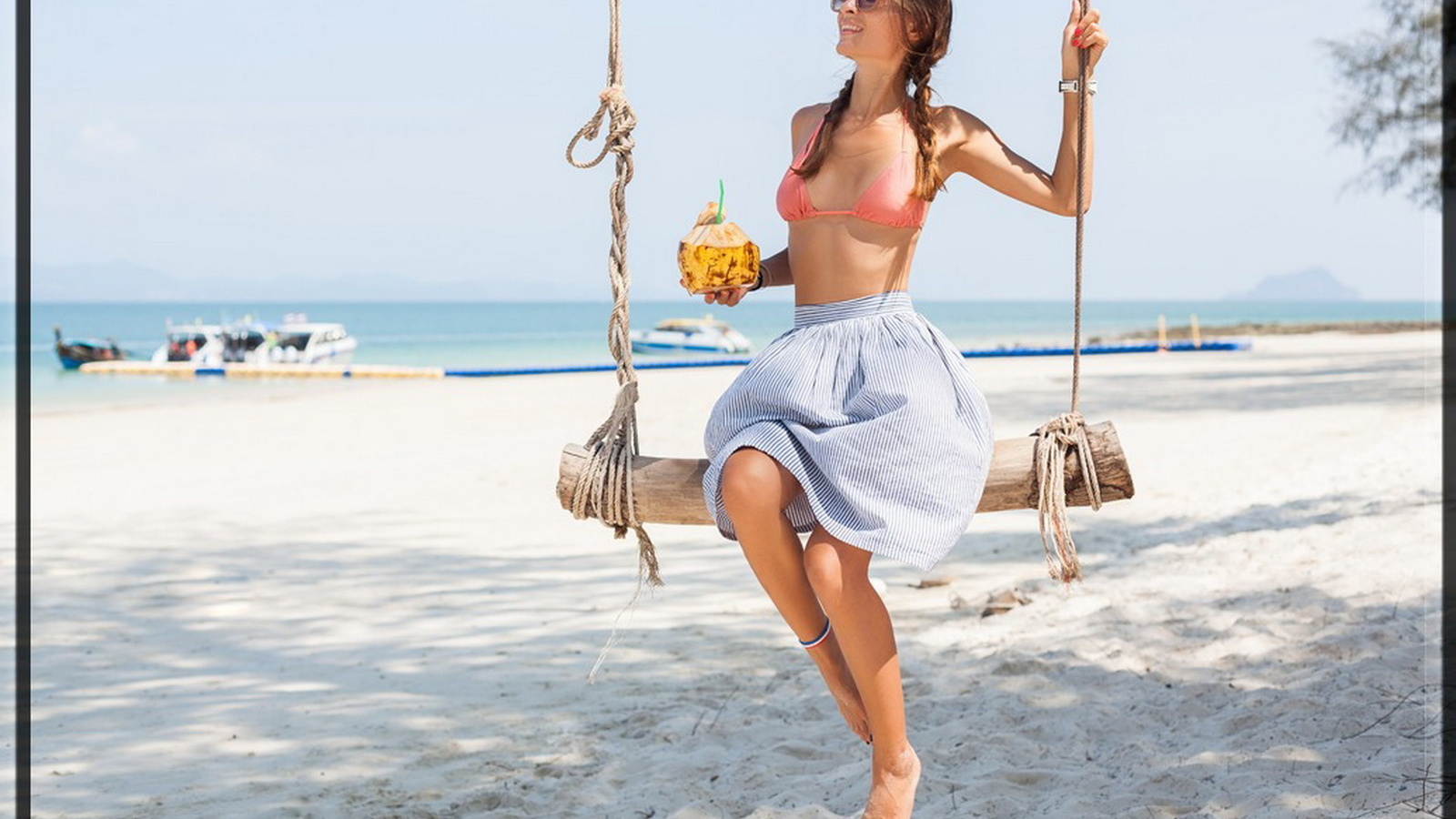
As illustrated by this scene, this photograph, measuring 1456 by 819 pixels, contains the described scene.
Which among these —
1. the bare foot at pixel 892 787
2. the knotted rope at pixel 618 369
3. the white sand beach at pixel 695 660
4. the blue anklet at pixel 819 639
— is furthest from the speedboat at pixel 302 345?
the bare foot at pixel 892 787

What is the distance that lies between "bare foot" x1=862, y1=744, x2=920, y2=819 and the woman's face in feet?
4.65

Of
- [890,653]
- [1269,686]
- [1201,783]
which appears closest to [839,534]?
[890,653]

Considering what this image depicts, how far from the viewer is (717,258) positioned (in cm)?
289

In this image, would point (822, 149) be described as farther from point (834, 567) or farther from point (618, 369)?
point (834, 567)

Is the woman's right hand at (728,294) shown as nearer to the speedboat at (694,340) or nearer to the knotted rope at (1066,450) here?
the knotted rope at (1066,450)

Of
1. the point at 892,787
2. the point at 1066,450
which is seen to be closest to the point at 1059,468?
the point at 1066,450

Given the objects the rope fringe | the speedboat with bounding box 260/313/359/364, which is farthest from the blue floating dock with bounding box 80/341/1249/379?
the rope fringe

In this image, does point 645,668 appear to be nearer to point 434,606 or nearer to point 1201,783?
point 434,606

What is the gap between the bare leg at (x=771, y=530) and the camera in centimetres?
265

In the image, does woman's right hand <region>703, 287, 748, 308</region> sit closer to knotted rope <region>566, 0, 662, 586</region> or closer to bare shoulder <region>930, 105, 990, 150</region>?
knotted rope <region>566, 0, 662, 586</region>

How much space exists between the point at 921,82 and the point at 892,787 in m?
1.44

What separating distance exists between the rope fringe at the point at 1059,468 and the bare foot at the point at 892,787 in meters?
0.48

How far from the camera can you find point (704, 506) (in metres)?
2.82

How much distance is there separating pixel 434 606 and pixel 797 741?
8.69 ft
